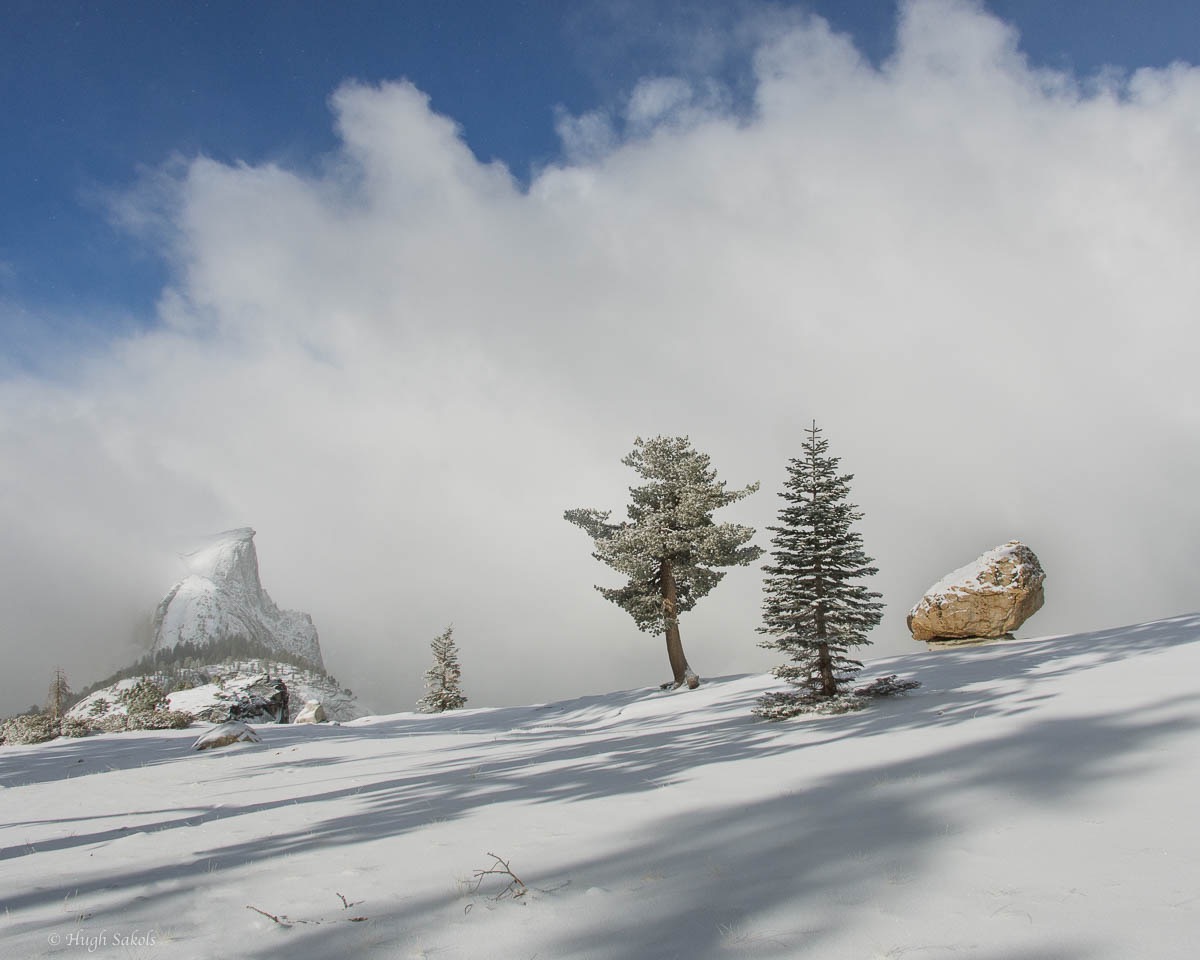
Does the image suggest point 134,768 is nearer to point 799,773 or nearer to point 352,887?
point 352,887

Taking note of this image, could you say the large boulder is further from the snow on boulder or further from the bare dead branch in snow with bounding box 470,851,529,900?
the bare dead branch in snow with bounding box 470,851,529,900

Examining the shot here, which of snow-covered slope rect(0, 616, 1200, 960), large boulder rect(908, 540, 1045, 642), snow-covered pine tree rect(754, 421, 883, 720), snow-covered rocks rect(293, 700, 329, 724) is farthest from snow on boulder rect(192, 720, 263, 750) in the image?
snow-covered rocks rect(293, 700, 329, 724)

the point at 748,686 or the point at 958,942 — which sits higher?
the point at 958,942

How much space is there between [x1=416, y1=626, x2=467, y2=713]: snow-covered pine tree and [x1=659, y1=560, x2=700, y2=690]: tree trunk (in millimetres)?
24504

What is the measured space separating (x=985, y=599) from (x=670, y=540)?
10171mm

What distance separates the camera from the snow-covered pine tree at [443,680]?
4284cm

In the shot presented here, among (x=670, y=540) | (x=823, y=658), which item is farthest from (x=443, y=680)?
(x=823, y=658)

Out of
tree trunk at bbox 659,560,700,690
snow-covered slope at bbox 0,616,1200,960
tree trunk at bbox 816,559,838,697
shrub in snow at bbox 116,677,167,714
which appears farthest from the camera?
shrub in snow at bbox 116,677,167,714

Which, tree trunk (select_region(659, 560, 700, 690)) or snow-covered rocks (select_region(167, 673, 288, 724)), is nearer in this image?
tree trunk (select_region(659, 560, 700, 690))

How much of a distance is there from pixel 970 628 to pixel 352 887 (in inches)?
865

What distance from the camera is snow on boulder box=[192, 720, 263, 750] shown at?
13906 mm

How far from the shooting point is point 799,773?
19.5ft

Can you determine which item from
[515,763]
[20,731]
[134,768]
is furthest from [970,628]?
[20,731]

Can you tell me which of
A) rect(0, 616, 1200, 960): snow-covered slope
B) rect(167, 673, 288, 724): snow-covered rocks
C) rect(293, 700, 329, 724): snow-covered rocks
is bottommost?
rect(293, 700, 329, 724): snow-covered rocks
